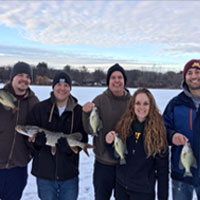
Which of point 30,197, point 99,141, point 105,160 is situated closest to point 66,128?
point 99,141

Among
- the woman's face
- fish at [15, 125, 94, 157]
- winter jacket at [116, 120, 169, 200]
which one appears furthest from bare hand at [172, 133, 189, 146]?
fish at [15, 125, 94, 157]

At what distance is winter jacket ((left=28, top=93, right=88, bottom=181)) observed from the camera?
11.2 feet

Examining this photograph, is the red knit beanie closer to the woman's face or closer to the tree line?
the woman's face

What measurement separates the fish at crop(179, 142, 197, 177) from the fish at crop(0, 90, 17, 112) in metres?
2.83

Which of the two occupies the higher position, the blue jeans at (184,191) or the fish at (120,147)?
the fish at (120,147)

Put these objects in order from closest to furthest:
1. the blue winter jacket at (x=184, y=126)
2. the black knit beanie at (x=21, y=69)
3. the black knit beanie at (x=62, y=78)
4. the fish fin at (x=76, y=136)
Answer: the blue winter jacket at (x=184, y=126) → the fish fin at (x=76, y=136) → the black knit beanie at (x=62, y=78) → the black knit beanie at (x=21, y=69)

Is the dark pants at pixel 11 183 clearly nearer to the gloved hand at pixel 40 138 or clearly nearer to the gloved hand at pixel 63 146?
the gloved hand at pixel 40 138

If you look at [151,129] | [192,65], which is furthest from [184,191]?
[192,65]

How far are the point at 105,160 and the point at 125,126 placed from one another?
81 cm

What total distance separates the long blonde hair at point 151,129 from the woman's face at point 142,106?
58mm

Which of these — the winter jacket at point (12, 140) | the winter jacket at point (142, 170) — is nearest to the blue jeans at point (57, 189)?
the winter jacket at point (12, 140)

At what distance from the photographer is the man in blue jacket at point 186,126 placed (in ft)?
10.5

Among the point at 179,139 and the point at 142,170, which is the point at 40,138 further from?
the point at 179,139

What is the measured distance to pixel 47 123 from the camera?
11.5 ft
